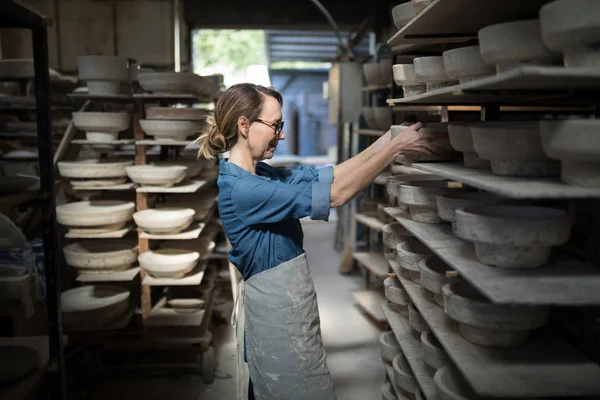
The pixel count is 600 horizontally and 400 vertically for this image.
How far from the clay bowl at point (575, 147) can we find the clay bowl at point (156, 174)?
244 centimetres

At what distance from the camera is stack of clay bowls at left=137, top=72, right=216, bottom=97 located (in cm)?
335

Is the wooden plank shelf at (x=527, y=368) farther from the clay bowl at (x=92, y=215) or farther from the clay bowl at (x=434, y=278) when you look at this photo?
the clay bowl at (x=92, y=215)

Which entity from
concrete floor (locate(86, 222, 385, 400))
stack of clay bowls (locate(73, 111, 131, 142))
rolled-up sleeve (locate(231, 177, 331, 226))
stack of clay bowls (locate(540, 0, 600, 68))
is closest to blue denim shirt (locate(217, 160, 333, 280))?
rolled-up sleeve (locate(231, 177, 331, 226))

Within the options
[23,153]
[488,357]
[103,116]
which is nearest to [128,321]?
[103,116]

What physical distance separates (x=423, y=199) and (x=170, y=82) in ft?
6.78

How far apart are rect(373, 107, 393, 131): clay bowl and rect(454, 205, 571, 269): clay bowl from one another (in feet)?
9.07

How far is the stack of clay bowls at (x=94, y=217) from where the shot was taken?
322 centimetres

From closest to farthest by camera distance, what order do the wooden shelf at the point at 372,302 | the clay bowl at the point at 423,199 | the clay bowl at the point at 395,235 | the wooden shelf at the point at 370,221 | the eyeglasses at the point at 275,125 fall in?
the clay bowl at the point at 423,199
the eyeglasses at the point at 275,125
the clay bowl at the point at 395,235
the wooden shelf at the point at 372,302
the wooden shelf at the point at 370,221

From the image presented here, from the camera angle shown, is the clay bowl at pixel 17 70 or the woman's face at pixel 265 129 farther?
the clay bowl at pixel 17 70

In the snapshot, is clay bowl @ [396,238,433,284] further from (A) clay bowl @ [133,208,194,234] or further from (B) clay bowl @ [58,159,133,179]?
(B) clay bowl @ [58,159,133,179]

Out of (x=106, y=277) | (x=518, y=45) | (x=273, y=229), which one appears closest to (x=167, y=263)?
(x=106, y=277)

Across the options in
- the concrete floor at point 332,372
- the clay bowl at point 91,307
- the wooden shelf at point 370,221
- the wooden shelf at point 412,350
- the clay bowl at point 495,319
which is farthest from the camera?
the wooden shelf at point 370,221

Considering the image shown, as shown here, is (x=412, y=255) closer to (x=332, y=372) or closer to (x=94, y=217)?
(x=332, y=372)

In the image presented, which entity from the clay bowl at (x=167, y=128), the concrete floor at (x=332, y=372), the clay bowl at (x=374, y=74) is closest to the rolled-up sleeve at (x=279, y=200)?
the clay bowl at (x=167, y=128)
